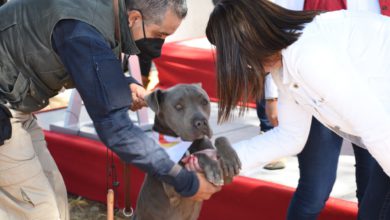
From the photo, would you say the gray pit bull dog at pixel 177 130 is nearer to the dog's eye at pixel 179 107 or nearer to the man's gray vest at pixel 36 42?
the dog's eye at pixel 179 107

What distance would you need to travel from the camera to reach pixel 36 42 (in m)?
1.74

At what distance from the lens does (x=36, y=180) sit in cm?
200

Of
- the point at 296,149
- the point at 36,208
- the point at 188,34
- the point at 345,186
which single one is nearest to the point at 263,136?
the point at 296,149

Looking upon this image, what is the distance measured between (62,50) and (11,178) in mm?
638

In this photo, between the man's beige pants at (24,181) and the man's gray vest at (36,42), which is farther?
the man's beige pants at (24,181)

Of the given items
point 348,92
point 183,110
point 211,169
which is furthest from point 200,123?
point 348,92

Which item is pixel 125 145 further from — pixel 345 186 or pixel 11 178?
pixel 345 186

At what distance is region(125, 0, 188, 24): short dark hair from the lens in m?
1.70

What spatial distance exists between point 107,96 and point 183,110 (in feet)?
1.77

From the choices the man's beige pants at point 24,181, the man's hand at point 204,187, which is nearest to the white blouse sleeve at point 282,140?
the man's hand at point 204,187

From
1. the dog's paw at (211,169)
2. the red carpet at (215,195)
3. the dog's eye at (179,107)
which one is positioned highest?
the dog's eye at (179,107)

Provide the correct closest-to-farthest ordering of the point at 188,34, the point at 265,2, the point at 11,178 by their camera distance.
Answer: the point at 265,2
the point at 11,178
the point at 188,34

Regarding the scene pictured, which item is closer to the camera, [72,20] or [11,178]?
[72,20]

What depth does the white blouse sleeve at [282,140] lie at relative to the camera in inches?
71.9
